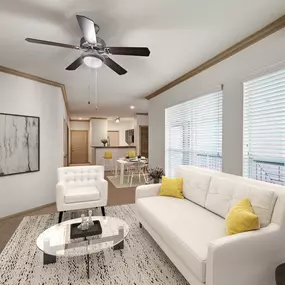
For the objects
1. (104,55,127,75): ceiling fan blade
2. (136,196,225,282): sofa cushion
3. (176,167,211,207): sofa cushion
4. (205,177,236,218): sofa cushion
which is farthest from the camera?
(176,167,211,207): sofa cushion

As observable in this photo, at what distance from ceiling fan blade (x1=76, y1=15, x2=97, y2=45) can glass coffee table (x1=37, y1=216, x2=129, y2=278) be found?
2019mm

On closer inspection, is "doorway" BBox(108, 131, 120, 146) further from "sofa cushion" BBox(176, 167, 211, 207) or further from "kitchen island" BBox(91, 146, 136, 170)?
"sofa cushion" BBox(176, 167, 211, 207)

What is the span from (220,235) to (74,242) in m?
1.45

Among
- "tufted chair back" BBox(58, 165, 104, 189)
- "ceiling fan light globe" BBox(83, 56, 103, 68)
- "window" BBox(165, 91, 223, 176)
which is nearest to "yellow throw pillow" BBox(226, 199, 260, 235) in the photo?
"window" BBox(165, 91, 223, 176)

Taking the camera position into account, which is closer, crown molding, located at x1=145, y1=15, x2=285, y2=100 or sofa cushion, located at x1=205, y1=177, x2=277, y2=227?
sofa cushion, located at x1=205, y1=177, x2=277, y2=227

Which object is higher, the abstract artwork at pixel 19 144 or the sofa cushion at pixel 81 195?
the abstract artwork at pixel 19 144

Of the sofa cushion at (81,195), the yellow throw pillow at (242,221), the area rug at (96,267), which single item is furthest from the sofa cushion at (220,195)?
the sofa cushion at (81,195)

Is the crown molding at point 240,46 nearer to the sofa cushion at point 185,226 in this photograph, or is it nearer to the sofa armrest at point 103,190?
the sofa cushion at point 185,226

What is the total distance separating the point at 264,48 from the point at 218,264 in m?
2.44

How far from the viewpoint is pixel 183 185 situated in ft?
10.1

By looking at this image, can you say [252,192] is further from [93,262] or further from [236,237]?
[93,262]

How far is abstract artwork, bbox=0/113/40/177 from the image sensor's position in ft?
11.5

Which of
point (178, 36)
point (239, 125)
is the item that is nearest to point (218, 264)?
point (239, 125)

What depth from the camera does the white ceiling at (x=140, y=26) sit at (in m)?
1.91
